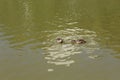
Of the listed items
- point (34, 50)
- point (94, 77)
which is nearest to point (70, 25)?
point (34, 50)

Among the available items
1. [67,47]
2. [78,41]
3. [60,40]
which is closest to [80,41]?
[78,41]

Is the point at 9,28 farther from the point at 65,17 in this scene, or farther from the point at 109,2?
the point at 109,2

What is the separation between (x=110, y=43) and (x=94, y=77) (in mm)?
5384

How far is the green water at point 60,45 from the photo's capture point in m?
15.7

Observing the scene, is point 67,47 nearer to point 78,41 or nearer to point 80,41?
point 78,41

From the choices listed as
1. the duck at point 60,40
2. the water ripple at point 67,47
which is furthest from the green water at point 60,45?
the duck at point 60,40

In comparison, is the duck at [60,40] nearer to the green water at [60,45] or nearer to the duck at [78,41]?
the green water at [60,45]

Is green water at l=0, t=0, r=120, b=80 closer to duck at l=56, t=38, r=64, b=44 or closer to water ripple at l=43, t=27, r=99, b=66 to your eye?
water ripple at l=43, t=27, r=99, b=66

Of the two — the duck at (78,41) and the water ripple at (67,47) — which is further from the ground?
the duck at (78,41)

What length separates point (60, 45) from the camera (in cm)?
1956

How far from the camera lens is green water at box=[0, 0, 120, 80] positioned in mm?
15680

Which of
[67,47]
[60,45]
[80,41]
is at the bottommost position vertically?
[67,47]

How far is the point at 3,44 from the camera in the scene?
20.2 metres

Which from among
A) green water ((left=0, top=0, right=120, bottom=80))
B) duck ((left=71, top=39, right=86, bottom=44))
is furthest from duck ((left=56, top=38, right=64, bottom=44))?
duck ((left=71, top=39, right=86, bottom=44))
